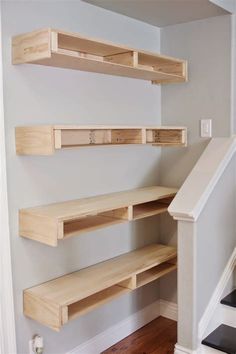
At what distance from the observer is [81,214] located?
2043 mm

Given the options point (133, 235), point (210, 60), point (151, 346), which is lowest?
point (151, 346)

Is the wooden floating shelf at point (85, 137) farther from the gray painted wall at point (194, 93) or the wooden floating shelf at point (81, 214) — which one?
the wooden floating shelf at point (81, 214)

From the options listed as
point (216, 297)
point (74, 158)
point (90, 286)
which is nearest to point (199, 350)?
point (216, 297)

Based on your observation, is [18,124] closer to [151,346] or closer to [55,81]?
[55,81]

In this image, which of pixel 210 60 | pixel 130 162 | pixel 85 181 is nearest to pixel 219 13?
pixel 210 60

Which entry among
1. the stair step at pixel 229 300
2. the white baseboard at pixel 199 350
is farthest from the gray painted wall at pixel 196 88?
the white baseboard at pixel 199 350

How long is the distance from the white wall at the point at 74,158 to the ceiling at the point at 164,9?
8 cm

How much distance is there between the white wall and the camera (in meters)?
2.09

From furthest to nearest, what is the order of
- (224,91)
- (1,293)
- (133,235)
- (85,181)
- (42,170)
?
(133,235) → (224,91) → (85,181) → (42,170) → (1,293)

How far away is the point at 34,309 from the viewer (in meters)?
2.08

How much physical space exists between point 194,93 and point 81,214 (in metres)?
1.34

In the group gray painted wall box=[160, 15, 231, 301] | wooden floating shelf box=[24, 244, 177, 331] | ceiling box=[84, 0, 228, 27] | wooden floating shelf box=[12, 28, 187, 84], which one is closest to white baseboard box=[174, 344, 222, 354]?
wooden floating shelf box=[24, 244, 177, 331]

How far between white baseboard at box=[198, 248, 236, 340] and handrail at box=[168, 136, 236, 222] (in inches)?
22.3

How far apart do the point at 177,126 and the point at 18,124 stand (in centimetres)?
127
